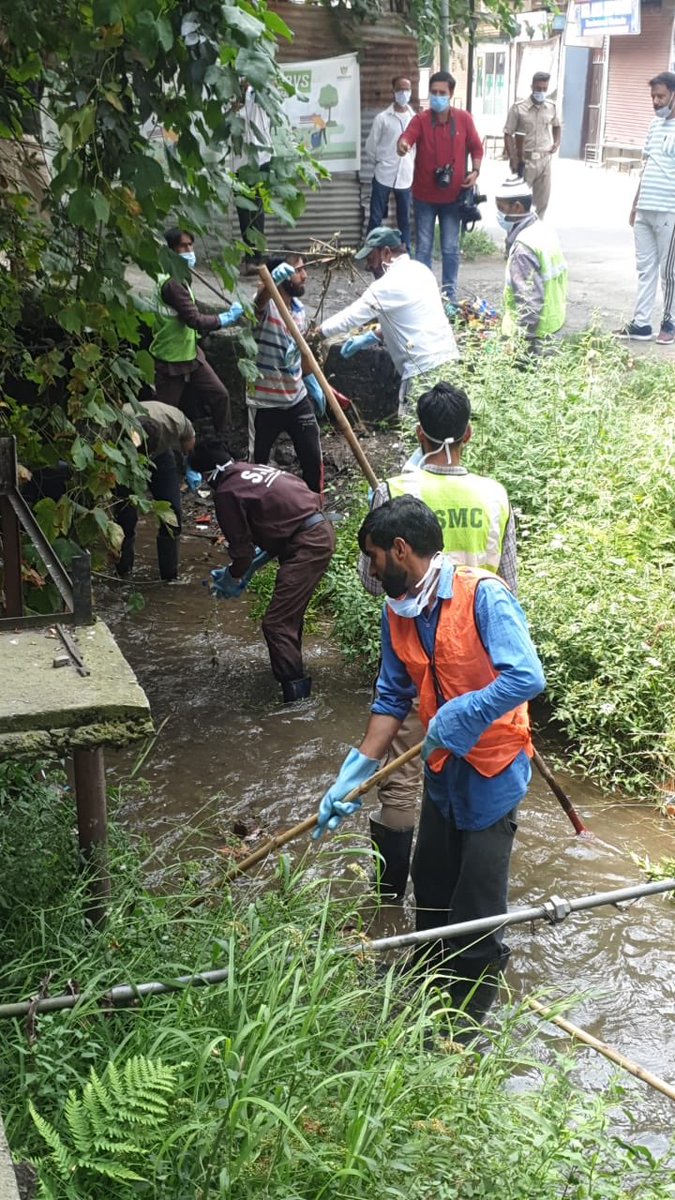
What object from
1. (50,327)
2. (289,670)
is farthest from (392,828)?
(50,327)

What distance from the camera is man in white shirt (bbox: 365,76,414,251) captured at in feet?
44.4

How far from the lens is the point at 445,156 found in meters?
12.5

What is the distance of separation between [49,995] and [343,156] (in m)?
12.4

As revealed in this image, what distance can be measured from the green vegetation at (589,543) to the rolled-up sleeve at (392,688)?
1.87 meters

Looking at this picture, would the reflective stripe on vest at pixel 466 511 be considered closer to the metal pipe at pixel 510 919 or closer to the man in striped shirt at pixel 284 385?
the metal pipe at pixel 510 919

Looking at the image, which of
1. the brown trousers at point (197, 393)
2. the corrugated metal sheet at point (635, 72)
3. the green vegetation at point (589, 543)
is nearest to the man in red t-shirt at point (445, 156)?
the green vegetation at point (589, 543)

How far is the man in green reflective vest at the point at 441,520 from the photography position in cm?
475

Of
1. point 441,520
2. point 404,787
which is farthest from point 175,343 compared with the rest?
point 404,787

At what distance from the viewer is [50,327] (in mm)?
7727

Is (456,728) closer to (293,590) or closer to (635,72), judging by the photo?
(293,590)

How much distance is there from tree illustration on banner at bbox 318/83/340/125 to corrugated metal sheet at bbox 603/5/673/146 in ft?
53.9

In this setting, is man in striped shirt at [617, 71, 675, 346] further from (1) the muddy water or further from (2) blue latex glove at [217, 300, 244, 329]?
(1) the muddy water

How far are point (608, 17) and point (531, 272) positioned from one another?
2185 centimetres

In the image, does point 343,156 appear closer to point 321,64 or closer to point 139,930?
point 321,64
